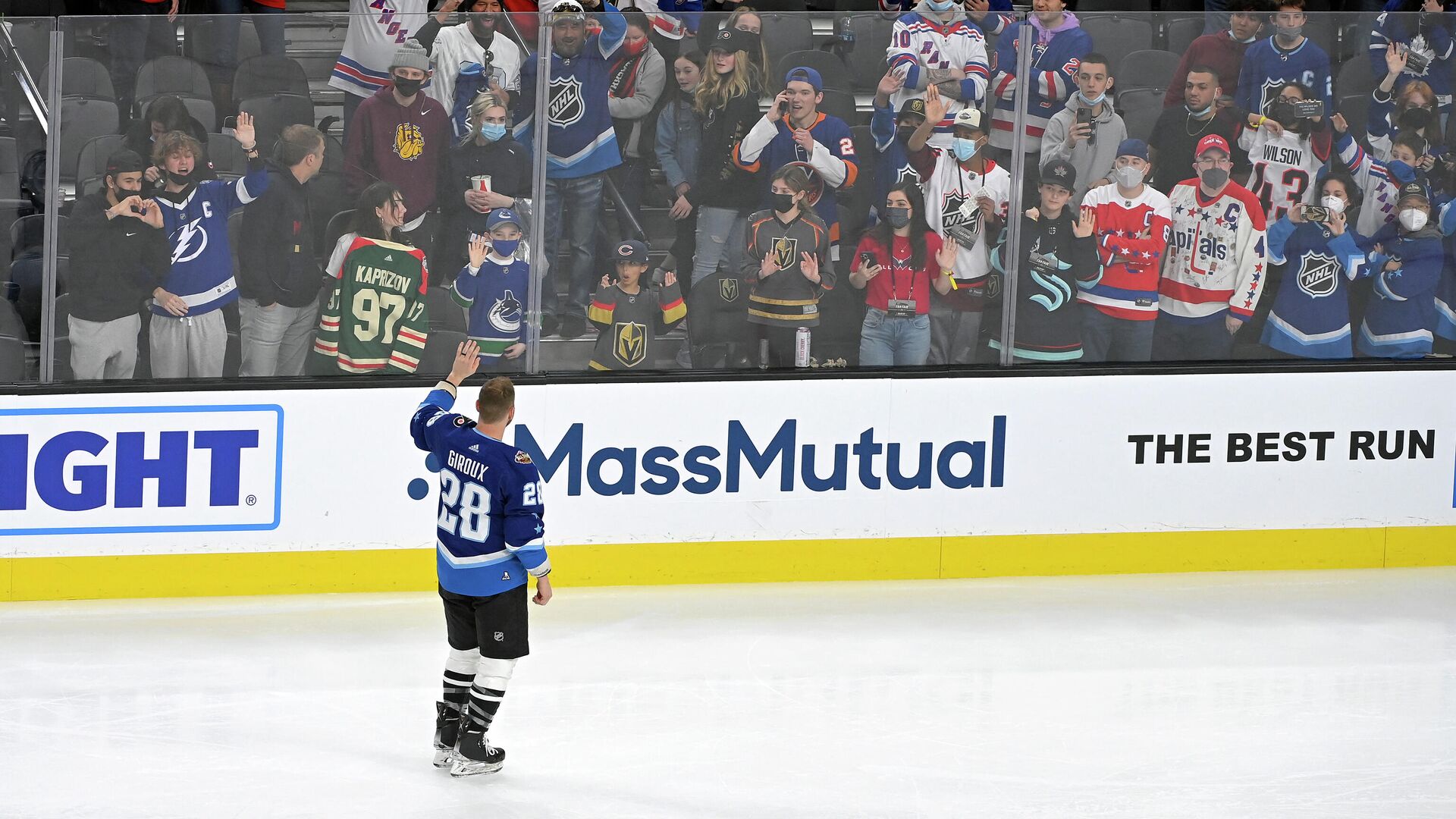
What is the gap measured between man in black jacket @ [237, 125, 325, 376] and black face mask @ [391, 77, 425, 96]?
36cm

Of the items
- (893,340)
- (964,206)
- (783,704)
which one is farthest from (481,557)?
(964,206)

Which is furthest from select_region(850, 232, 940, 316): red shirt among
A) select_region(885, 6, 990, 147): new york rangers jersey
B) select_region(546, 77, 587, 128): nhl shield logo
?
select_region(546, 77, 587, 128): nhl shield logo

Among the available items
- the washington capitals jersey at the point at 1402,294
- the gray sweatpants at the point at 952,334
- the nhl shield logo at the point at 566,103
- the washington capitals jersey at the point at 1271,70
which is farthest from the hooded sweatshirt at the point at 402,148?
the washington capitals jersey at the point at 1402,294

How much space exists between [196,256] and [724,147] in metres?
2.16

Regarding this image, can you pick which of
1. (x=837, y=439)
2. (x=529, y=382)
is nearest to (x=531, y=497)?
(x=529, y=382)

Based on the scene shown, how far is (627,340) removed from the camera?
6.75 metres

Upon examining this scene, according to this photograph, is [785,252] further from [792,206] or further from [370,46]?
[370,46]

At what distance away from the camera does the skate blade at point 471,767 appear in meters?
4.77

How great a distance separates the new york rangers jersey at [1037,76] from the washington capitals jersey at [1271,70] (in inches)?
29.7

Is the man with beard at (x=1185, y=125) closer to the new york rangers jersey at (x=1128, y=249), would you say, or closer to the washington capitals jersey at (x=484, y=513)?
the new york rangers jersey at (x=1128, y=249)

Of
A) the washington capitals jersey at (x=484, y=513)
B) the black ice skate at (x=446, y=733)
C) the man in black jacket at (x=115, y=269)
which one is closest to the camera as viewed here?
the washington capitals jersey at (x=484, y=513)

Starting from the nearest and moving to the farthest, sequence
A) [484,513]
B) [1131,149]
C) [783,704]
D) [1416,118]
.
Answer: [484,513] → [783,704] → [1131,149] → [1416,118]

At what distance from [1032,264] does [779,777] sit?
307 centimetres

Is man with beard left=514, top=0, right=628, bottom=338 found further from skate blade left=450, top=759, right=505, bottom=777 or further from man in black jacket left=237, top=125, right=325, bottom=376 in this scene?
skate blade left=450, top=759, right=505, bottom=777
